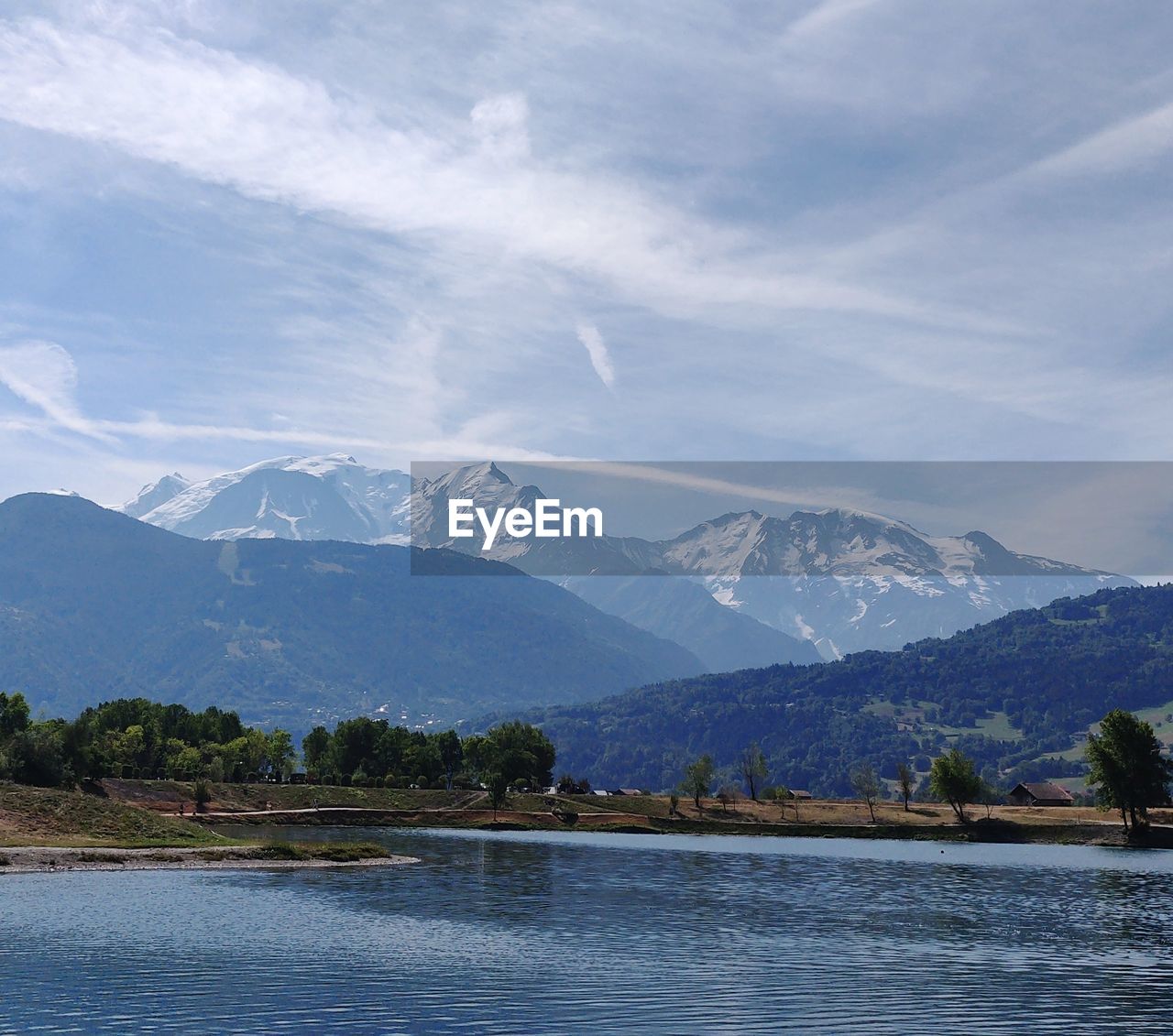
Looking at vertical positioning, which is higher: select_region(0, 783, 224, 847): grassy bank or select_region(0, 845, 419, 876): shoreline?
select_region(0, 783, 224, 847): grassy bank

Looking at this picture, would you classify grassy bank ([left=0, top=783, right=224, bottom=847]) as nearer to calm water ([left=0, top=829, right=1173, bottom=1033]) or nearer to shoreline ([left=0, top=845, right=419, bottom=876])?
shoreline ([left=0, top=845, right=419, bottom=876])

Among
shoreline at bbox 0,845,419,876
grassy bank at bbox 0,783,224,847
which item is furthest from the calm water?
grassy bank at bbox 0,783,224,847

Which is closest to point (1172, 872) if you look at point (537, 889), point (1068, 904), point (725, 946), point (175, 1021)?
point (1068, 904)

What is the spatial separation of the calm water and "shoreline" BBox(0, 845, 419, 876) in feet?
16.0

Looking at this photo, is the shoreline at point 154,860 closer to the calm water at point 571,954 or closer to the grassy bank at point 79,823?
the calm water at point 571,954

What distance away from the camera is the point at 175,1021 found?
44.5m

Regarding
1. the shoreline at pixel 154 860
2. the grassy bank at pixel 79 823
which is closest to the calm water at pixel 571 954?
the shoreline at pixel 154 860

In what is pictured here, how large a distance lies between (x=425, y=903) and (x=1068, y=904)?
175 feet

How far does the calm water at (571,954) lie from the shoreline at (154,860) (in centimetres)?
488

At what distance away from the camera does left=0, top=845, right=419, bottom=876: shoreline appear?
10719cm

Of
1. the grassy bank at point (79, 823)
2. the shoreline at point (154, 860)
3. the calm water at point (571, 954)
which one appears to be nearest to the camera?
the calm water at point (571, 954)

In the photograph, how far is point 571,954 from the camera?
213ft

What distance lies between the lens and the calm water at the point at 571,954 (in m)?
47.5

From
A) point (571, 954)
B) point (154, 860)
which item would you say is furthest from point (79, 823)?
point (571, 954)
